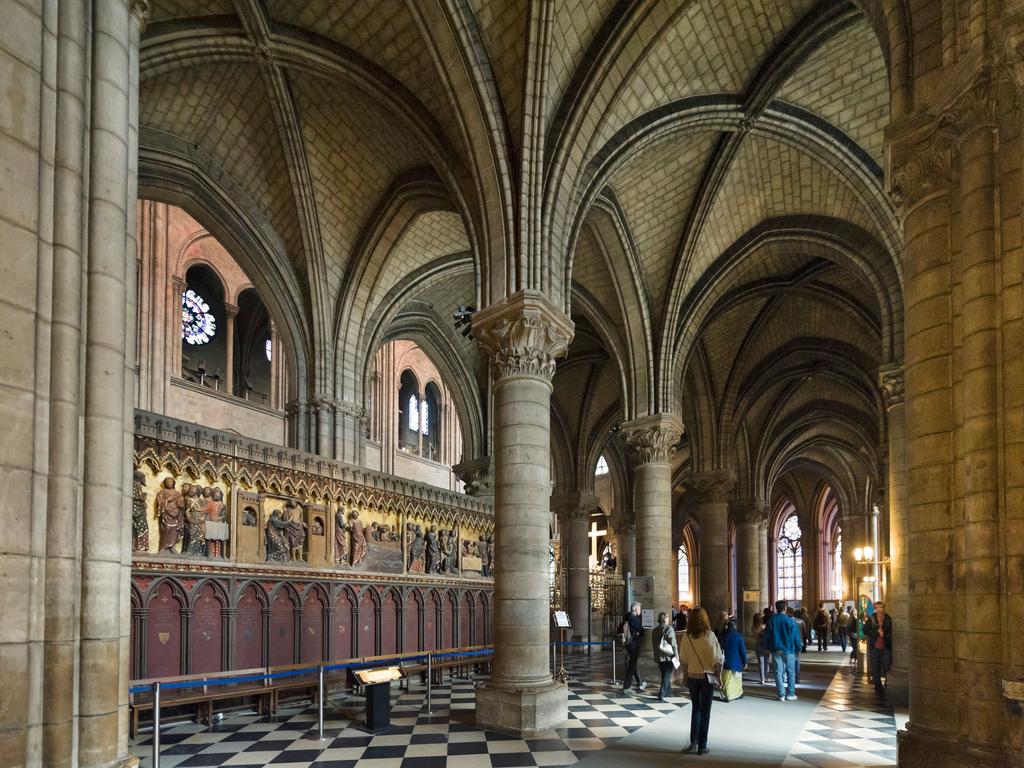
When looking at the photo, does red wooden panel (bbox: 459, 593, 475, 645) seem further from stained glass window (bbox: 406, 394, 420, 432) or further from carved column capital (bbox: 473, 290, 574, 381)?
stained glass window (bbox: 406, 394, 420, 432)

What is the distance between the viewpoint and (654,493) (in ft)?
55.0

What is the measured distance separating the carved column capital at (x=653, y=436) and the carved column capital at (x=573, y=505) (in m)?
10.5

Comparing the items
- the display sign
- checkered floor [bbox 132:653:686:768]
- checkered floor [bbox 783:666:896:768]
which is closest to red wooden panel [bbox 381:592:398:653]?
checkered floor [bbox 132:653:686:768]

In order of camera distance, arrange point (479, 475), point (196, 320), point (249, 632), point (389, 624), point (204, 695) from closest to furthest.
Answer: point (204, 695) → point (249, 632) → point (389, 624) → point (479, 475) → point (196, 320)

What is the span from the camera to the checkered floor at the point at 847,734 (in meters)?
8.48

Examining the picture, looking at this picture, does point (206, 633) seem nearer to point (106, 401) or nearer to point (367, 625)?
point (367, 625)

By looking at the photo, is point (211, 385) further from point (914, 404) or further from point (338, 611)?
point (914, 404)

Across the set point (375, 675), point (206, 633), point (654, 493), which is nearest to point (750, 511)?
point (654, 493)

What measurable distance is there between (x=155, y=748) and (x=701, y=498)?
17.6 m

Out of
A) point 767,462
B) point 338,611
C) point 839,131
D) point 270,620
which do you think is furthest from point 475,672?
point 767,462

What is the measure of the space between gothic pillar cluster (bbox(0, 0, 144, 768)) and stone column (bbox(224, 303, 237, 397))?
18.1m

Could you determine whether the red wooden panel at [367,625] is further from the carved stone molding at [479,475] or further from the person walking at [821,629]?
the person walking at [821,629]

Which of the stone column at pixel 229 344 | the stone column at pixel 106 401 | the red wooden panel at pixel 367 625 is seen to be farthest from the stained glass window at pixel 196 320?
the stone column at pixel 106 401

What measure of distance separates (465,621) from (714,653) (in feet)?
33.7
